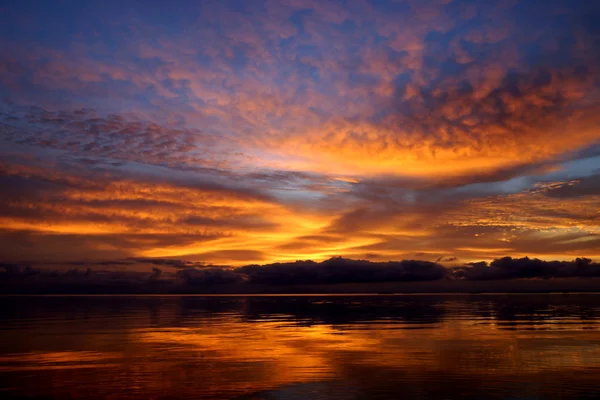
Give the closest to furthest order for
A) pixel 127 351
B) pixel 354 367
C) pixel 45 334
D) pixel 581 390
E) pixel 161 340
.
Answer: pixel 581 390, pixel 354 367, pixel 127 351, pixel 161 340, pixel 45 334

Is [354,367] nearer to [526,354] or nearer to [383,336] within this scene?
[526,354]

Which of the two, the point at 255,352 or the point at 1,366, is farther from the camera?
the point at 255,352

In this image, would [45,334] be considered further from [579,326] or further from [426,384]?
[579,326]

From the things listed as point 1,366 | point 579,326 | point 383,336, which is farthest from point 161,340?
point 579,326

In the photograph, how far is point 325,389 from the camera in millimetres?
22000

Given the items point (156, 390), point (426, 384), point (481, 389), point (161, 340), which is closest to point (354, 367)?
point (426, 384)

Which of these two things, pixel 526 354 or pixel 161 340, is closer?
pixel 526 354

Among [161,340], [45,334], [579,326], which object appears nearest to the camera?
[161,340]

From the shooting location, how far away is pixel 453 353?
32.4 m

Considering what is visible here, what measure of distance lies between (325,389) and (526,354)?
655 inches

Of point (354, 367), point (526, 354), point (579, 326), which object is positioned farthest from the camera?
point (579, 326)

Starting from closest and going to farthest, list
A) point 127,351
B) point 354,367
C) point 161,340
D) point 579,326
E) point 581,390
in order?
point 581,390 → point 354,367 → point 127,351 → point 161,340 → point 579,326

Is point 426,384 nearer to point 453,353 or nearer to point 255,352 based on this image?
point 453,353

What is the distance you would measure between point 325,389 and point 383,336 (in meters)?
22.0
